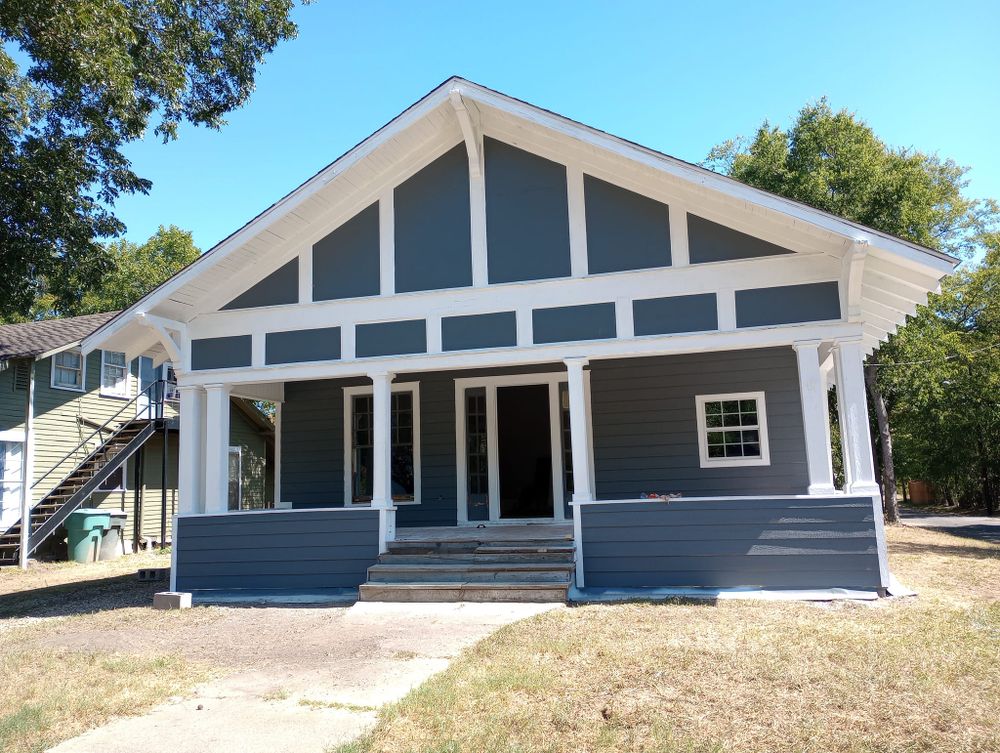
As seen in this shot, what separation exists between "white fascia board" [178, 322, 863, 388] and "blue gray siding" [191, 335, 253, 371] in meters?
0.10

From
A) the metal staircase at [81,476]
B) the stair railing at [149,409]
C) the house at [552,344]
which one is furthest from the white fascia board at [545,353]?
the stair railing at [149,409]

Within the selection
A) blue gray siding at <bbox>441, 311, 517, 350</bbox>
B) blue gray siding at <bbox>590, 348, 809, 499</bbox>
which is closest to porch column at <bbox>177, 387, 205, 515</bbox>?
blue gray siding at <bbox>441, 311, 517, 350</bbox>

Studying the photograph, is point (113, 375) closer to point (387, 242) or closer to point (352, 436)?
point (352, 436)

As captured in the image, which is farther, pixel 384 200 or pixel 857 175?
pixel 857 175

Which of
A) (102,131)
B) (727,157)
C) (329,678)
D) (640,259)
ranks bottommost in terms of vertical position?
(329,678)

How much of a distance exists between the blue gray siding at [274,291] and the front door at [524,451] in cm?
355

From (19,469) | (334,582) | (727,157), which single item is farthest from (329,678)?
(727,157)

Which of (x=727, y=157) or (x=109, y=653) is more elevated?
(x=727, y=157)

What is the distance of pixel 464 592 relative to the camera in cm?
870

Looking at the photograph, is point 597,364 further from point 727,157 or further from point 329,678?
point 727,157

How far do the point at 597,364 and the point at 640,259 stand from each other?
2.66m

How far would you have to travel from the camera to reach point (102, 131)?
14289mm

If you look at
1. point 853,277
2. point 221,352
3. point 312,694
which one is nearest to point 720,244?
point 853,277

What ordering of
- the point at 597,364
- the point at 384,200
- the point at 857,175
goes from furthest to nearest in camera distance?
the point at 857,175
the point at 597,364
the point at 384,200
